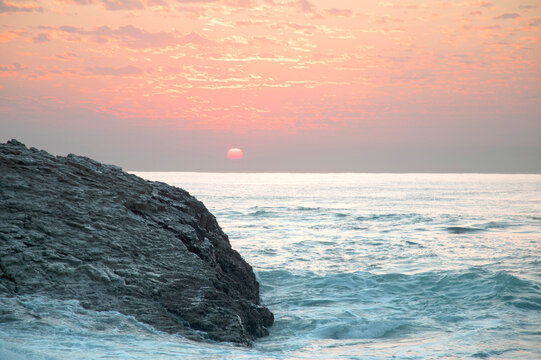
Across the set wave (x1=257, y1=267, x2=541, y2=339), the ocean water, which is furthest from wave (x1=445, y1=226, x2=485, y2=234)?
wave (x1=257, y1=267, x2=541, y2=339)

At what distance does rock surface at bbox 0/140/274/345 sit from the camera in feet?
22.6

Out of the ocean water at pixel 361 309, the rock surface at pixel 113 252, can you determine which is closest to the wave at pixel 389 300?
the ocean water at pixel 361 309

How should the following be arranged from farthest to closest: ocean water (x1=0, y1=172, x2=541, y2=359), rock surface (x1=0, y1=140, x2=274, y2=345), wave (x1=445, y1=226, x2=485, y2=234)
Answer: wave (x1=445, y1=226, x2=485, y2=234) < rock surface (x1=0, y1=140, x2=274, y2=345) < ocean water (x1=0, y1=172, x2=541, y2=359)

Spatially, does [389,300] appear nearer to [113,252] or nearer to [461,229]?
[113,252]

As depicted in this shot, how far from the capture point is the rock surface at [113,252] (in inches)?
271

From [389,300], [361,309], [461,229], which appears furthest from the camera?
[461,229]

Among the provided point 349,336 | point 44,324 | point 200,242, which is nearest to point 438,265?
Answer: point 349,336

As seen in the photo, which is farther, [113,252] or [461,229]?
[461,229]

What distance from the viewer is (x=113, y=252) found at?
312 inches

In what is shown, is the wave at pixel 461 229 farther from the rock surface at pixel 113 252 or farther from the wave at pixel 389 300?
the rock surface at pixel 113 252

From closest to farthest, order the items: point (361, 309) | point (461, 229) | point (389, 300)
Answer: point (361, 309) < point (389, 300) < point (461, 229)

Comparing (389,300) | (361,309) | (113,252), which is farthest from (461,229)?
(113,252)

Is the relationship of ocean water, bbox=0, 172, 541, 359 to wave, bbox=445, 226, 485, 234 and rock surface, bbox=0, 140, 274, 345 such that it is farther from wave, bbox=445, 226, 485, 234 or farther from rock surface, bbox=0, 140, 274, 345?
wave, bbox=445, 226, 485, 234

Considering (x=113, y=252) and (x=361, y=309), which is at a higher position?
(x=113, y=252)
